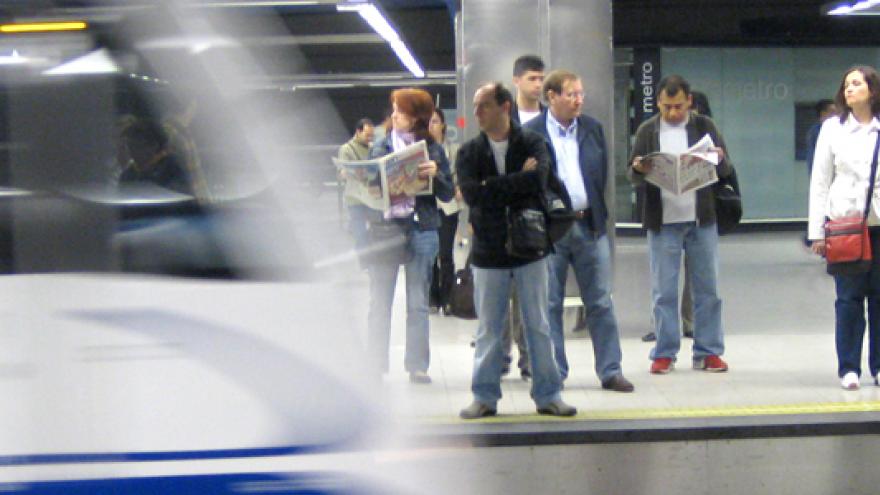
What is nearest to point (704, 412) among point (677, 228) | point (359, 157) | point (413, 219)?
point (677, 228)

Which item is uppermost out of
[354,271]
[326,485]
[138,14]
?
[138,14]

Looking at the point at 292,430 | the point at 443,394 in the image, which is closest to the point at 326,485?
the point at 292,430

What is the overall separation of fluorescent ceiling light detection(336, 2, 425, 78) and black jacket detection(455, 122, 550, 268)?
195 inches

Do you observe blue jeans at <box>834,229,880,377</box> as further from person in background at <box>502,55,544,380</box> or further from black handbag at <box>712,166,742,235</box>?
person in background at <box>502,55,544,380</box>

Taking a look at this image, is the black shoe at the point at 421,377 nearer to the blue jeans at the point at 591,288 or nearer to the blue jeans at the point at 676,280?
the blue jeans at the point at 591,288

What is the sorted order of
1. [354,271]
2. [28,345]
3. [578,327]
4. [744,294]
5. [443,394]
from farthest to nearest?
[744,294] → [578,327] → [443,394] → [354,271] → [28,345]

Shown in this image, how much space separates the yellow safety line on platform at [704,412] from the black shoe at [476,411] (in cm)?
4

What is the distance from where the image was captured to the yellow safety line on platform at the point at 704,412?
6652 mm

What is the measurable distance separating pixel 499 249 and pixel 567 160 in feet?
3.21

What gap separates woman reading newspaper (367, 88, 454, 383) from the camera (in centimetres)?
756

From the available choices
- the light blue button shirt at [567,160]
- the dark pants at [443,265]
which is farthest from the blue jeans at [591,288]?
the dark pants at [443,265]

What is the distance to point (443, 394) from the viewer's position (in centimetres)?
755

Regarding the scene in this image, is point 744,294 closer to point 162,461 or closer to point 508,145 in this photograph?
point 508,145

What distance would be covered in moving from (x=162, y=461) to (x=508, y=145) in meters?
4.24
